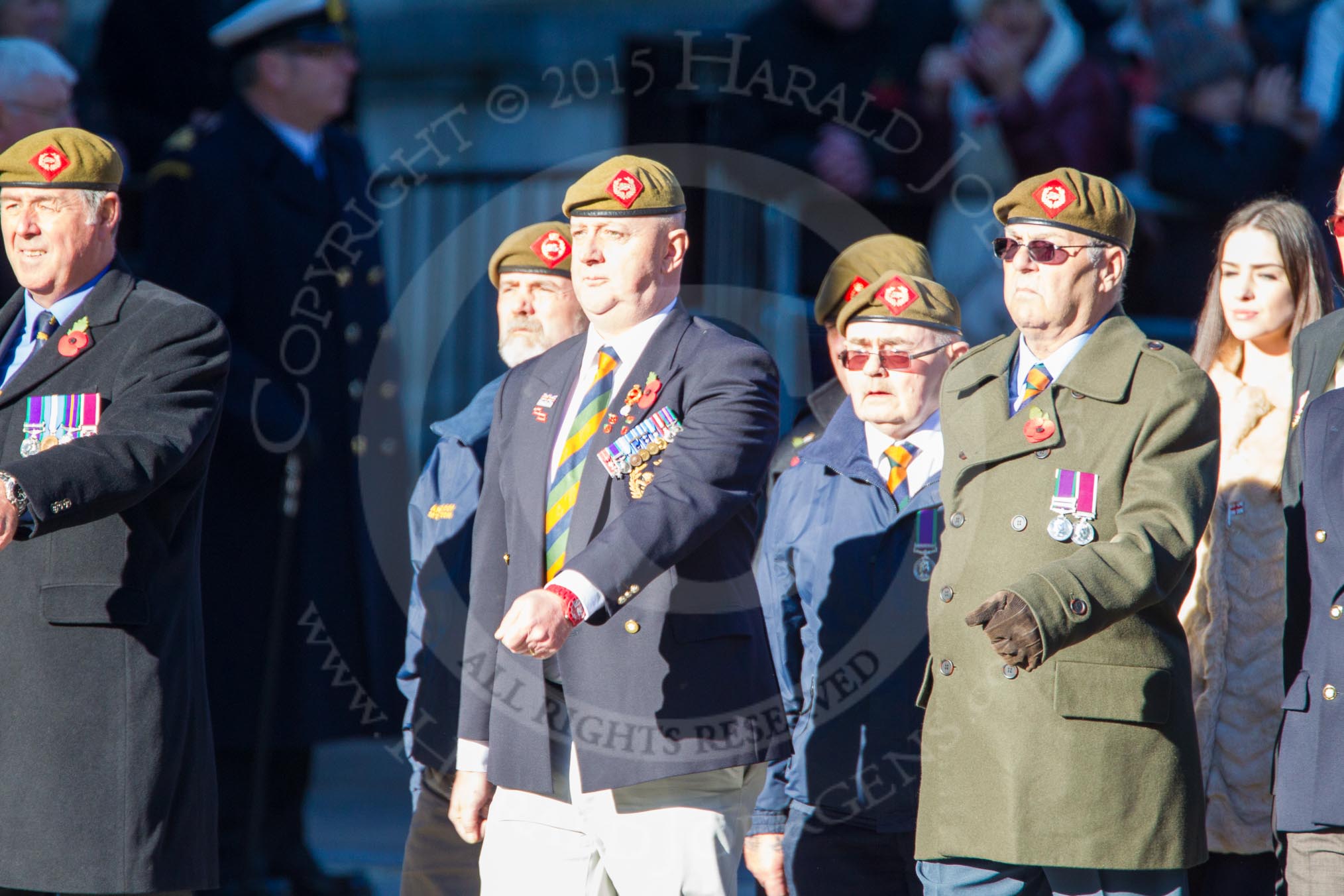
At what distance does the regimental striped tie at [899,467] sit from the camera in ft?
11.9

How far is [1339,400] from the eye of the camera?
2885 mm

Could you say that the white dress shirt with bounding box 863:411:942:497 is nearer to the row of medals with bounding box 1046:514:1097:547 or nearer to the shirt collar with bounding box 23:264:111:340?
the row of medals with bounding box 1046:514:1097:547

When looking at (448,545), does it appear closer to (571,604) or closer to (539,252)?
(539,252)

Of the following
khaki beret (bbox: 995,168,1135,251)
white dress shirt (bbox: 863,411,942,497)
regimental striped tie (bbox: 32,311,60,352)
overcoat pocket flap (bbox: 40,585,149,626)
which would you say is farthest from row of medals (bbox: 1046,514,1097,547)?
regimental striped tie (bbox: 32,311,60,352)

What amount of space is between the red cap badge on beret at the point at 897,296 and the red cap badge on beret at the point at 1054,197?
792 millimetres

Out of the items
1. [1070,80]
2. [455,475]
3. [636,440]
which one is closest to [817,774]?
[636,440]

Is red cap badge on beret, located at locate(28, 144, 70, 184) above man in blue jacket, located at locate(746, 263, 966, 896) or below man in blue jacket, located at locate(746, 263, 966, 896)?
above

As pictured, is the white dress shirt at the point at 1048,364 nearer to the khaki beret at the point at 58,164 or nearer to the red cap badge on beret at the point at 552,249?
the red cap badge on beret at the point at 552,249

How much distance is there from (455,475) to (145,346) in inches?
41.0

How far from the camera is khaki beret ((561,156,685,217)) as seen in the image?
10.2 feet

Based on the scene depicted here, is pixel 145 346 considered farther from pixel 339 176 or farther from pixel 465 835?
pixel 339 176

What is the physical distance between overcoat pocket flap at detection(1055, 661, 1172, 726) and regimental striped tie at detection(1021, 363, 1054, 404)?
456 millimetres

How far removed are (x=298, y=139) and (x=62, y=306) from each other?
7.18 ft

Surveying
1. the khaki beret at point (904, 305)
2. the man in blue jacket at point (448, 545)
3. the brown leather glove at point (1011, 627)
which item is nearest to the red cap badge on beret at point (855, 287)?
the khaki beret at point (904, 305)
